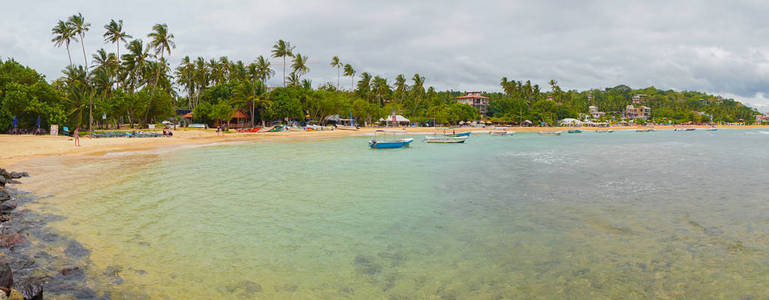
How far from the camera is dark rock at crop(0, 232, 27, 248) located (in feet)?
26.8

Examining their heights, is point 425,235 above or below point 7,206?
below

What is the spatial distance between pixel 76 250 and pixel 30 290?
2943 millimetres

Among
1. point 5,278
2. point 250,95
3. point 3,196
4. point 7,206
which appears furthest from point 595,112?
point 5,278

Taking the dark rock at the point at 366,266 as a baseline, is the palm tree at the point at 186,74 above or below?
above

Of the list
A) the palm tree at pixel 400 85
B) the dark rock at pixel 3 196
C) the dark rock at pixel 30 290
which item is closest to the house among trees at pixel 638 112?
the palm tree at pixel 400 85

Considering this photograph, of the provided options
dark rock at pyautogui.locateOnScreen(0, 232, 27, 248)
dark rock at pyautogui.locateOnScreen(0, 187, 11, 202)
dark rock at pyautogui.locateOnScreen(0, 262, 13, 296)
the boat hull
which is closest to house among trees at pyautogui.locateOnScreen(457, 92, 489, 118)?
the boat hull

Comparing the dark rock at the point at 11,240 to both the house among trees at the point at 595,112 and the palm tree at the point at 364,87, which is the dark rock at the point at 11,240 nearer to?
the palm tree at the point at 364,87

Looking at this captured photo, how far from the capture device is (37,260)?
752 cm

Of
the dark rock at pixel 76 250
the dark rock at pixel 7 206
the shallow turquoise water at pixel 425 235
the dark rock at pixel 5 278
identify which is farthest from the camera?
the dark rock at pixel 7 206

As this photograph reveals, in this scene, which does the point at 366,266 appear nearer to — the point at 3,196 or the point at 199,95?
the point at 3,196

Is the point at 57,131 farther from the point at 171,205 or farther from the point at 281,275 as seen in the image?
the point at 281,275

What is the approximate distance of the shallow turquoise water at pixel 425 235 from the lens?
268 inches

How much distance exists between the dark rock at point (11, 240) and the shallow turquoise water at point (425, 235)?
0.94 m

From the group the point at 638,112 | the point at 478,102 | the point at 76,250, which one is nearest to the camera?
the point at 76,250
